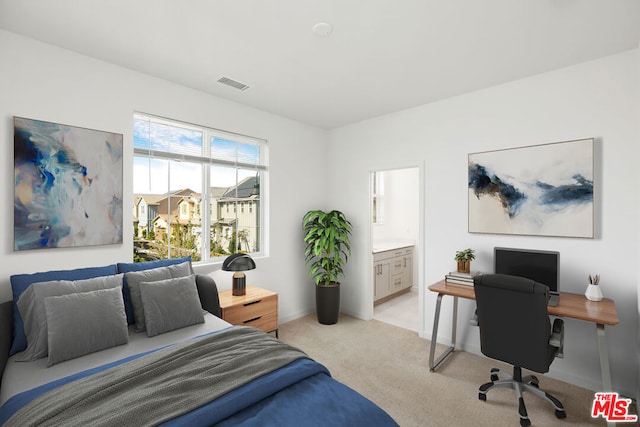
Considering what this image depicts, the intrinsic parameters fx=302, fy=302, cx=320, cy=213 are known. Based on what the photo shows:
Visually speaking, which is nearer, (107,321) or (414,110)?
(107,321)

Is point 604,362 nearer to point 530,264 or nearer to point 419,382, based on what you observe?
point 530,264

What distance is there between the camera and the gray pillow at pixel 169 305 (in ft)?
7.34

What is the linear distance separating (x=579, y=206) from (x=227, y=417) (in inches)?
123

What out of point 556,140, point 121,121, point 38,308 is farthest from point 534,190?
point 38,308

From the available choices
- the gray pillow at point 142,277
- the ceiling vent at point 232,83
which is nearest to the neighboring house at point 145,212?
the gray pillow at point 142,277

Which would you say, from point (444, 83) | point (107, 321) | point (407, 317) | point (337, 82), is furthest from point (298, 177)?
point (107, 321)

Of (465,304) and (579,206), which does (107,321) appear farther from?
(579,206)

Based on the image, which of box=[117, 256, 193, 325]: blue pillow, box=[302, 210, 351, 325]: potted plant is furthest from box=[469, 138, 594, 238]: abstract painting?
box=[117, 256, 193, 325]: blue pillow

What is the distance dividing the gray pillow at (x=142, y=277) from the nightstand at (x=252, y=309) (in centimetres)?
57

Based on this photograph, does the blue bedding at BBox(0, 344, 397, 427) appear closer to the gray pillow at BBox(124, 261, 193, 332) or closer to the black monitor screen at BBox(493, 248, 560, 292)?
the gray pillow at BBox(124, 261, 193, 332)

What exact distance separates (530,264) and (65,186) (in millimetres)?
4002

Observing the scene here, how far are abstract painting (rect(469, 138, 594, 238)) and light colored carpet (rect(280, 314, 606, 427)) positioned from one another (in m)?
1.36

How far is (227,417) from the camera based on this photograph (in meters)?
1.33

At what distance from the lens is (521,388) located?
235 centimetres
